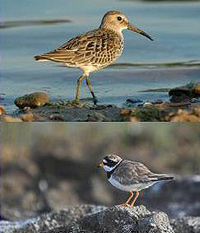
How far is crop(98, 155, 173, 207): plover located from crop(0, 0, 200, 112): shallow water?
6.14 ft

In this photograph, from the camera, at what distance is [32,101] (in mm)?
6984

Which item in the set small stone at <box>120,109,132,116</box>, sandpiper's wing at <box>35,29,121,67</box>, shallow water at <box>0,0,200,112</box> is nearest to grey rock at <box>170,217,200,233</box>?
small stone at <box>120,109,132,116</box>

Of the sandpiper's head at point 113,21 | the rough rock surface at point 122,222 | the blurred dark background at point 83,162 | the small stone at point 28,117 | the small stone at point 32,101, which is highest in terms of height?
A: the sandpiper's head at point 113,21

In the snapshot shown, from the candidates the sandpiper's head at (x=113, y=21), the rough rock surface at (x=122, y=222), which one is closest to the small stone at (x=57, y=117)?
the rough rock surface at (x=122, y=222)

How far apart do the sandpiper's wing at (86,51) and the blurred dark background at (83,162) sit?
0.57m

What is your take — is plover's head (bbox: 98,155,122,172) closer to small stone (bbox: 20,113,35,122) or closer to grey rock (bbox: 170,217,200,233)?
grey rock (bbox: 170,217,200,233)

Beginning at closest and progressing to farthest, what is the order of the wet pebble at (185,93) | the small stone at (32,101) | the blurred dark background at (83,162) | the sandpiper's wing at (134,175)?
the sandpiper's wing at (134,175) → the small stone at (32,101) → the blurred dark background at (83,162) → the wet pebble at (185,93)

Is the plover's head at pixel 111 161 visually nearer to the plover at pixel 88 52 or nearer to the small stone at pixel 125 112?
the small stone at pixel 125 112

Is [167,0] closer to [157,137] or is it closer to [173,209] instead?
[157,137]

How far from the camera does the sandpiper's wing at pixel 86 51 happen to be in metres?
7.36

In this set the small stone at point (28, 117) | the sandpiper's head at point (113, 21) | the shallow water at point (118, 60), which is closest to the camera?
the small stone at point (28, 117)

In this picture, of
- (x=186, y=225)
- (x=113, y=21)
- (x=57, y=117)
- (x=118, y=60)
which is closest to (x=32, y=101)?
(x=57, y=117)

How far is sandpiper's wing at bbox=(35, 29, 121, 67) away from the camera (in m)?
7.36

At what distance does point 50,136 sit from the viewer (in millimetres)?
7559
